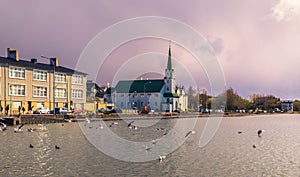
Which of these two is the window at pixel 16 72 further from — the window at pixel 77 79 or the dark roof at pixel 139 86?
the dark roof at pixel 139 86

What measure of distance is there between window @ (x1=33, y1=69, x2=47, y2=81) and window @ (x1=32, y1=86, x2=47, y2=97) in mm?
2179

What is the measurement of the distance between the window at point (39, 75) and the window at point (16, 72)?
11.9 ft

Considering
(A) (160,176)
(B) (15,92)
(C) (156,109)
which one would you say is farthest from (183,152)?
(C) (156,109)

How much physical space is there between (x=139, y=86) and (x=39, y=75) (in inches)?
2966

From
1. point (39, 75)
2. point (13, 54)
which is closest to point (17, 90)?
point (39, 75)

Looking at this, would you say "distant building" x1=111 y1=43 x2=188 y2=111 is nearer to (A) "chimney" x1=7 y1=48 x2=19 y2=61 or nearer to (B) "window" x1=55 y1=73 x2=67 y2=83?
(B) "window" x1=55 y1=73 x2=67 y2=83

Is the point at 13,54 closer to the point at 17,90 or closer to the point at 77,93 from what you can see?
the point at 17,90

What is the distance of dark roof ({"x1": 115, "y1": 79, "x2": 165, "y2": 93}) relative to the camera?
148125mm

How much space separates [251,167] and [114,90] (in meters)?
137

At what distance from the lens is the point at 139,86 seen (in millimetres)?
153500

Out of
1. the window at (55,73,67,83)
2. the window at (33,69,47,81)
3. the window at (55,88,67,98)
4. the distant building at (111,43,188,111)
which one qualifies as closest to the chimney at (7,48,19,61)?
the window at (33,69,47,81)

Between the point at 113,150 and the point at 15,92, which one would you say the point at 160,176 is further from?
the point at 15,92

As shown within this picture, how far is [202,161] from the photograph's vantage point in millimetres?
23875

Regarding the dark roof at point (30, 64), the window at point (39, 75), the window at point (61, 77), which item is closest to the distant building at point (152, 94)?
the dark roof at point (30, 64)
